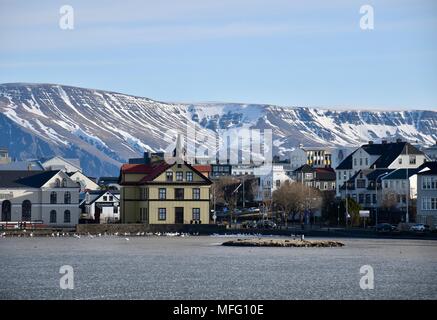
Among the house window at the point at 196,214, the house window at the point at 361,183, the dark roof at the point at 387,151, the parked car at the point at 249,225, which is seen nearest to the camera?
the house window at the point at 196,214

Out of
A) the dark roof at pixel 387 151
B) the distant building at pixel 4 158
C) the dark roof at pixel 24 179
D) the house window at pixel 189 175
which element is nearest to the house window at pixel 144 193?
the house window at pixel 189 175

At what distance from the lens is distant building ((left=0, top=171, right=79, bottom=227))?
102938 mm

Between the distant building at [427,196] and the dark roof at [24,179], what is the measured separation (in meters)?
29.0

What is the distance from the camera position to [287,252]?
71.9 m

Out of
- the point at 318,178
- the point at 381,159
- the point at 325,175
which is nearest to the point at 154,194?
the point at 381,159

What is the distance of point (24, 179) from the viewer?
10419cm

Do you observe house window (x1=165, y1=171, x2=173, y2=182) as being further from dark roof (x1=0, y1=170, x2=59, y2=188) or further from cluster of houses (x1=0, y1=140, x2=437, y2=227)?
dark roof (x1=0, y1=170, x2=59, y2=188)

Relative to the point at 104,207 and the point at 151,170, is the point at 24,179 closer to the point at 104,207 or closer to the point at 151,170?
the point at 151,170

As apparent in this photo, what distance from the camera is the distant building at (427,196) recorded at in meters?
94.0

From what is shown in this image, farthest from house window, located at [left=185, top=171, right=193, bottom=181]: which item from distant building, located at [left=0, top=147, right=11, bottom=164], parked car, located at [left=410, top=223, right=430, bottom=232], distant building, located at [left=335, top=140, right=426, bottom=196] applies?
distant building, located at [left=0, top=147, right=11, bottom=164]

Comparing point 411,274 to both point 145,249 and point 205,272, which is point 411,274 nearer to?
point 205,272

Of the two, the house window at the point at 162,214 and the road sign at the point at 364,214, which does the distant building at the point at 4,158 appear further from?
the road sign at the point at 364,214

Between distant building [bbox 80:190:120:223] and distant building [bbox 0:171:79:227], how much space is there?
27.7 ft
